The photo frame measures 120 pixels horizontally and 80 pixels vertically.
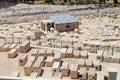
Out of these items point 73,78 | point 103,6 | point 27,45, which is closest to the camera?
point 73,78

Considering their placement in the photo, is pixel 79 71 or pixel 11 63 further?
pixel 11 63

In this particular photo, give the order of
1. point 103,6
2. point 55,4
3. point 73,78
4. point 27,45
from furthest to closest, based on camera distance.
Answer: point 55,4 < point 103,6 < point 27,45 < point 73,78

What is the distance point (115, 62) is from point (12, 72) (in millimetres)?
5187

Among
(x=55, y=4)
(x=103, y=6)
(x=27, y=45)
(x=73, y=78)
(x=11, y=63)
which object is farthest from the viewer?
(x=55, y=4)

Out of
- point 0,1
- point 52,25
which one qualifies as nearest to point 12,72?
point 52,25

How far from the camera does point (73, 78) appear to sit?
482 inches

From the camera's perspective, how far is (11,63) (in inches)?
558

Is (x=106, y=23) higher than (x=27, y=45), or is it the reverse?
(x=27, y=45)

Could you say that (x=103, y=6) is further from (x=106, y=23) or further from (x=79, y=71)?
(x=79, y=71)

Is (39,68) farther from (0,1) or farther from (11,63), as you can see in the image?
(0,1)

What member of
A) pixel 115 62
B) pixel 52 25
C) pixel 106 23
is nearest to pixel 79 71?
pixel 115 62

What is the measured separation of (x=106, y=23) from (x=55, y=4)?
18.3m

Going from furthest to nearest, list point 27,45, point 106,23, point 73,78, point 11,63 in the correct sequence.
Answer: point 106,23, point 27,45, point 11,63, point 73,78

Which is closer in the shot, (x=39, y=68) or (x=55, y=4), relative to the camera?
(x=39, y=68)
